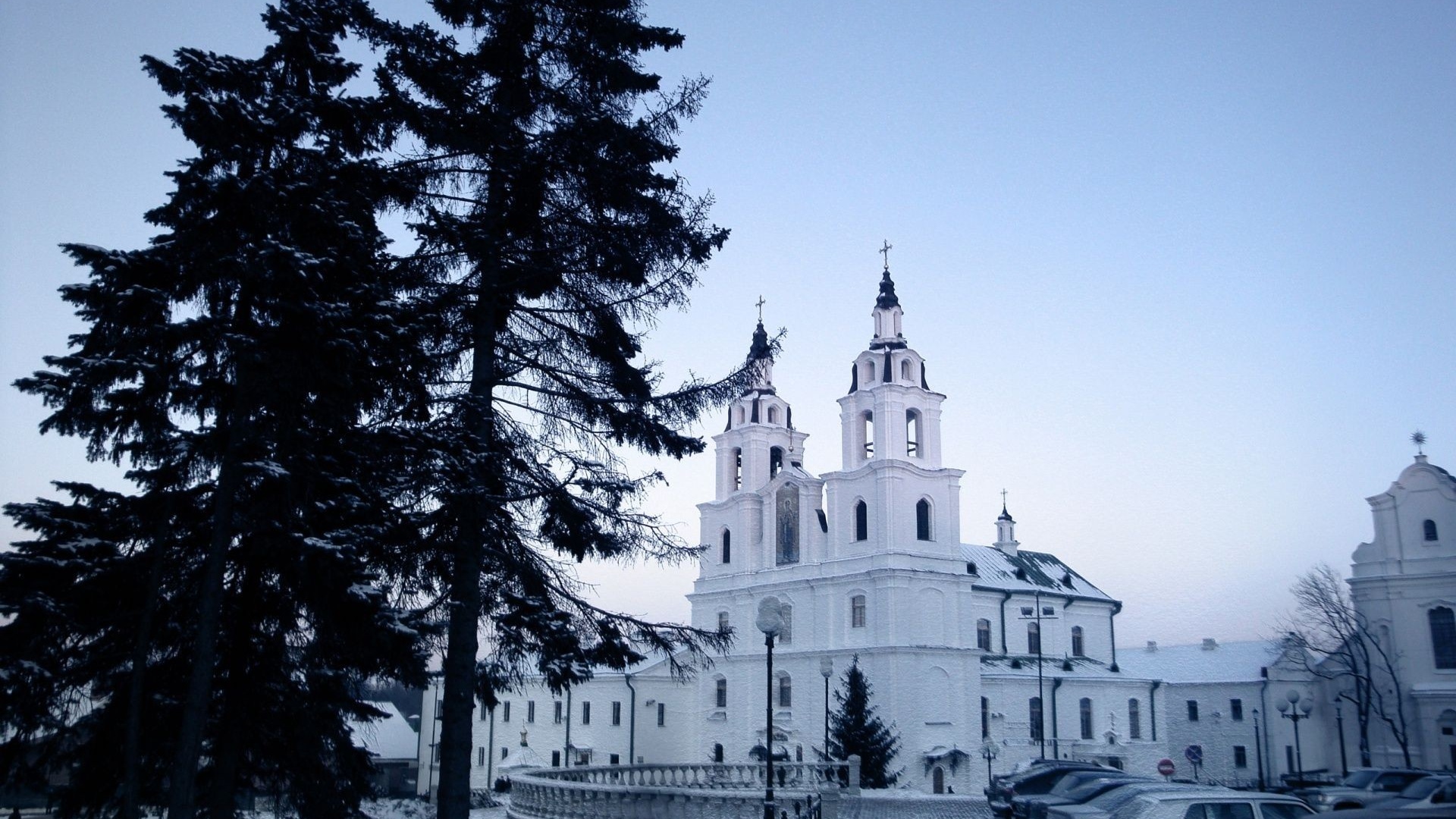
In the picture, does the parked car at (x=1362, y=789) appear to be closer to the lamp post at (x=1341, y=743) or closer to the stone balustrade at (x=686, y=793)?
the lamp post at (x=1341, y=743)

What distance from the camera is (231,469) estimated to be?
12797 mm

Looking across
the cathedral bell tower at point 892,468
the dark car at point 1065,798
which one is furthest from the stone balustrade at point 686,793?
the cathedral bell tower at point 892,468

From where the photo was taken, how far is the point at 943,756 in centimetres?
4991

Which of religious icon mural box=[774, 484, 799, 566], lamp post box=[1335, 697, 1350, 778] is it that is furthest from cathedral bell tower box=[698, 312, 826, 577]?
lamp post box=[1335, 697, 1350, 778]

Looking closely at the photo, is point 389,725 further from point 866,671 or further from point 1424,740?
point 1424,740

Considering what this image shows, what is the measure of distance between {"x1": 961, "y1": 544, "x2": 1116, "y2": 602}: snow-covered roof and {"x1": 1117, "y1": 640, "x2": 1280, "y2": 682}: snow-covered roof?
5.62 m

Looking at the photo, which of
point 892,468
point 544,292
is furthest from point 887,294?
point 544,292

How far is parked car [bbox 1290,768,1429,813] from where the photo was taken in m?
25.5

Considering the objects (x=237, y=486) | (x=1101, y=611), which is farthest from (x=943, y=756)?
(x=237, y=486)

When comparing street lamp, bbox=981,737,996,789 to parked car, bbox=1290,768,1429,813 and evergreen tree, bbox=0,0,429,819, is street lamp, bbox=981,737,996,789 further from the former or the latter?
evergreen tree, bbox=0,0,429,819

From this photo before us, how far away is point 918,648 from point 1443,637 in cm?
2622

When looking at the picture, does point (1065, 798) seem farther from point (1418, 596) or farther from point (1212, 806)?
point (1418, 596)

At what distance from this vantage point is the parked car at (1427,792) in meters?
23.5

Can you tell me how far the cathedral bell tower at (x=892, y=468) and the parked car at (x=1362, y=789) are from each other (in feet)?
78.0
